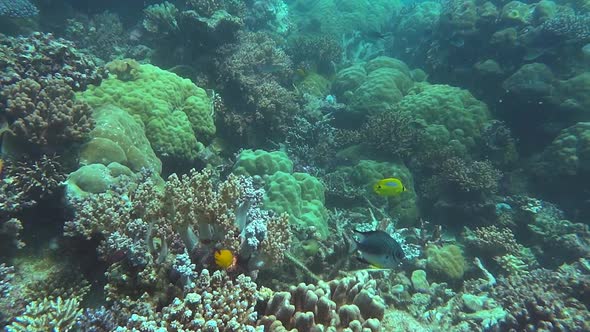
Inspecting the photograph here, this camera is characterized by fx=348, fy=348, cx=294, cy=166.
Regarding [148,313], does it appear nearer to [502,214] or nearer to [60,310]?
[60,310]

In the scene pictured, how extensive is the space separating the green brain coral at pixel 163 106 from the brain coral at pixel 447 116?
5566 millimetres

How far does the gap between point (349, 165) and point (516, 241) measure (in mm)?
4093

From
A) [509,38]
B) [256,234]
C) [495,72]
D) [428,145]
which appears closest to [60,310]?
[256,234]

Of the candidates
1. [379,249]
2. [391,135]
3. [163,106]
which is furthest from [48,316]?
[391,135]

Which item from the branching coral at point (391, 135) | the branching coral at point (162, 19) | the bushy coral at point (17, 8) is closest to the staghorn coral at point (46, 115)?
the branching coral at point (162, 19)

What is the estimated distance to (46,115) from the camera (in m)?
4.57

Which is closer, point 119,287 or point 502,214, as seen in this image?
point 119,287

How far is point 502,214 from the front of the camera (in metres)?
8.10

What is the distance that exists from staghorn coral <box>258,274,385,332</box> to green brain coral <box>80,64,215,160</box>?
14.5ft

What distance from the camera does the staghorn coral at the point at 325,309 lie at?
2.96m

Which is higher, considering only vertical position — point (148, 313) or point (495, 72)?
point (495, 72)

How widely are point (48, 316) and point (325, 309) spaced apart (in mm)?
2408

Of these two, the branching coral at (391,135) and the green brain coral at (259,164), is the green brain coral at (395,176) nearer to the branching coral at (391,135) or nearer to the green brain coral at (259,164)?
the branching coral at (391,135)

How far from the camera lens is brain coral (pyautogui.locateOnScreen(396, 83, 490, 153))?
9.11 meters
